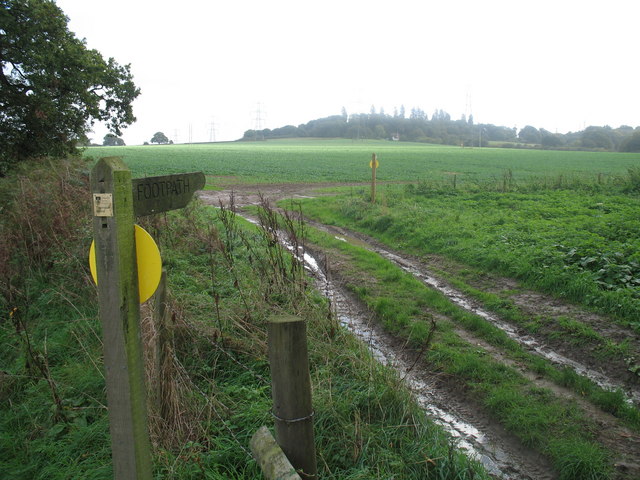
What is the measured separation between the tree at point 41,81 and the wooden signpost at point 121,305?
13158 mm

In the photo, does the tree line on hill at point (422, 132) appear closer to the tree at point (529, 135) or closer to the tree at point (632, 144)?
the tree at point (529, 135)

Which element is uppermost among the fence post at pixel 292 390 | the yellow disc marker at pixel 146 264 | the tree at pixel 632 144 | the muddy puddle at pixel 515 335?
the tree at pixel 632 144

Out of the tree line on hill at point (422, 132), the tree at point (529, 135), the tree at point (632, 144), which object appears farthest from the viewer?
the tree at point (529, 135)

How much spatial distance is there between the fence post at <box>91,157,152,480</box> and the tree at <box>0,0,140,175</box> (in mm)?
13170

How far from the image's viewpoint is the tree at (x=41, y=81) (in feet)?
42.7

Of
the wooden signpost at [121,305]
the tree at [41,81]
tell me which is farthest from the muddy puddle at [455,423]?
the tree at [41,81]

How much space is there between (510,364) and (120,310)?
15.4 ft

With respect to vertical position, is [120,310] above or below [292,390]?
above

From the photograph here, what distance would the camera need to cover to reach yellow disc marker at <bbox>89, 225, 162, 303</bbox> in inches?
87.2

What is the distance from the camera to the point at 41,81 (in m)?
13.2

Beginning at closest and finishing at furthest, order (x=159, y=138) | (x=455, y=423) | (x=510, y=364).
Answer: (x=455, y=423), (x=510, y=364), (x=159, y=138)

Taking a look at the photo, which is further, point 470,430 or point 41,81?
point 41,81

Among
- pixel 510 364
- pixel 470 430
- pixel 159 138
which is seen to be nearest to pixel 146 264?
pixel 470 430

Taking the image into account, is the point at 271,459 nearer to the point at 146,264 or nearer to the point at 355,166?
the point at 146,264
